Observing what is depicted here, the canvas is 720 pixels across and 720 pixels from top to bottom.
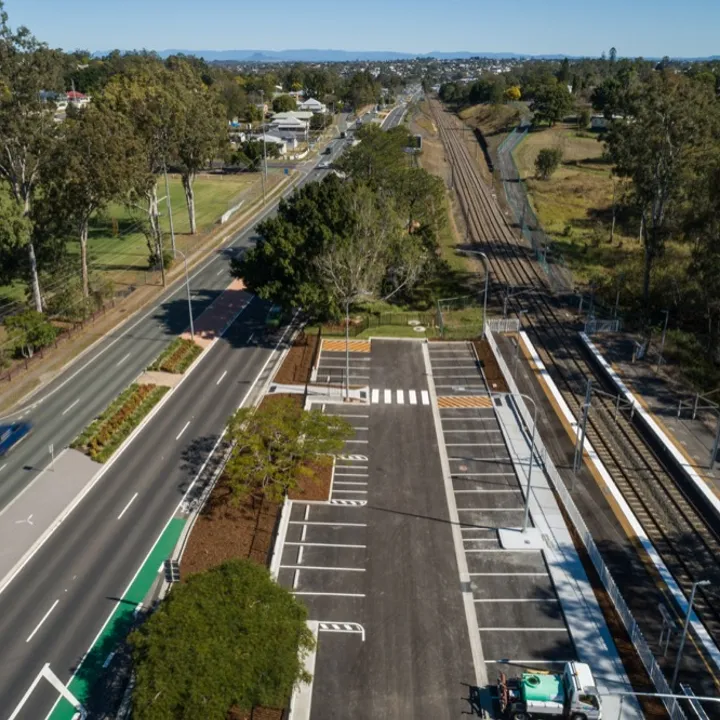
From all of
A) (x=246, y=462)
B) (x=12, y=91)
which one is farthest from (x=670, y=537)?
(x=12, y=91)

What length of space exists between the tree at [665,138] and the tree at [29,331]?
59.3 metres

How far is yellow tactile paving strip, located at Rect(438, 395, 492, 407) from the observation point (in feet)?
173

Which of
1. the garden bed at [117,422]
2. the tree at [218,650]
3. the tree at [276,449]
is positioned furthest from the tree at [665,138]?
the tree at [218,650]

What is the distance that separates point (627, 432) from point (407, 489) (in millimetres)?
18953

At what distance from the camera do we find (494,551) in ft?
123

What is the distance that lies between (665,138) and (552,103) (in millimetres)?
121816

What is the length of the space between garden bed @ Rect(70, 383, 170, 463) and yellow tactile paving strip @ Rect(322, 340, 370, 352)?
16144 millimetres

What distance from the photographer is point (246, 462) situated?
39812 millimetres

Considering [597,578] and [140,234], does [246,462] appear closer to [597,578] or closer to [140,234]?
[597,578]

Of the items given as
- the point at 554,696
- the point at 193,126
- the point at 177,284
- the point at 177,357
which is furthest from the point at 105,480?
the point at 193,126

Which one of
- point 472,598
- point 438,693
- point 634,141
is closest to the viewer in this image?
point 438,693

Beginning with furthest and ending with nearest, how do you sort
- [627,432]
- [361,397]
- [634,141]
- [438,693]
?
[634,141] < [361,397] < [627,432] < [438,693]

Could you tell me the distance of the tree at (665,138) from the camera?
62.9 m

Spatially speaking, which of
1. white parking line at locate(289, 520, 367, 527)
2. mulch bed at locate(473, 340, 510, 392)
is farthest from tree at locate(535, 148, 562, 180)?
white parking line at locate(289, 520, 367, 527)
